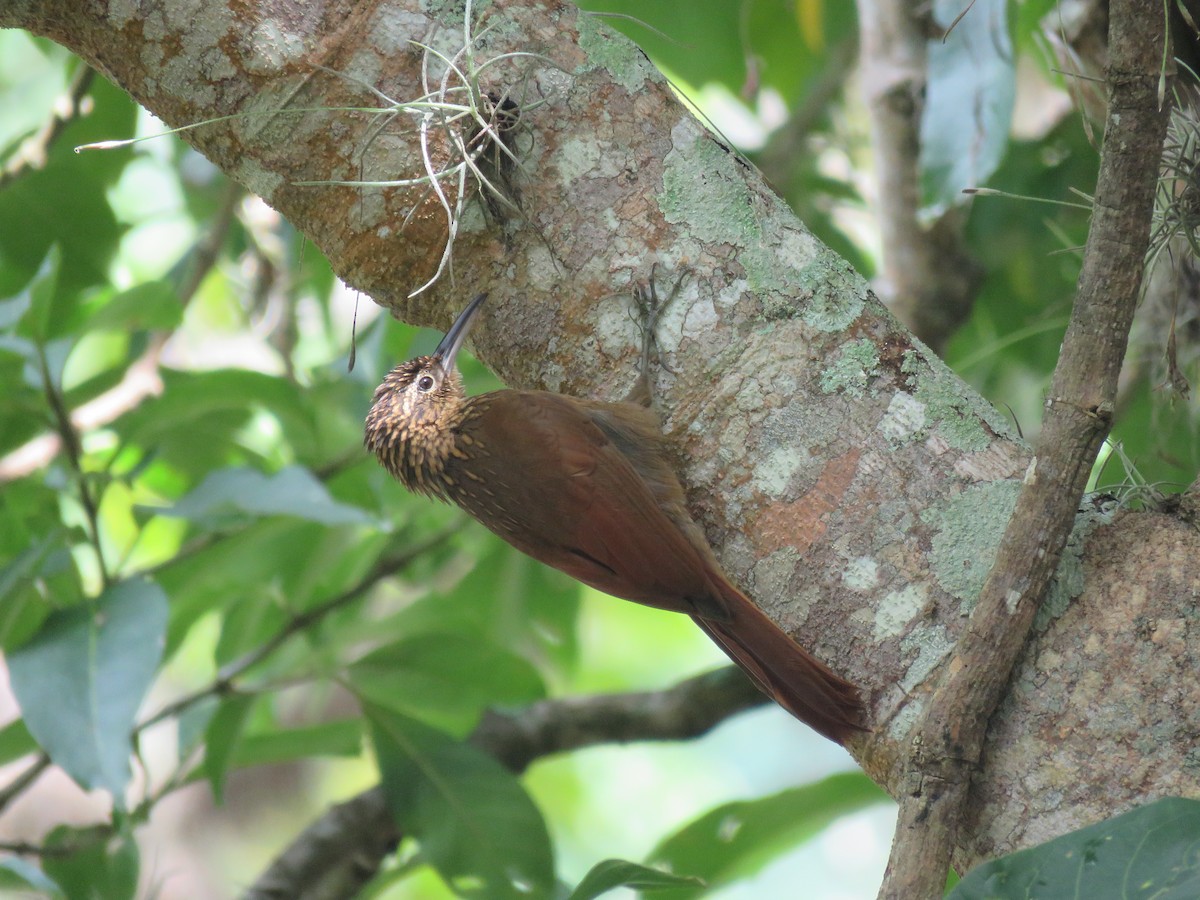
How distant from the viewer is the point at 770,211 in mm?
1895

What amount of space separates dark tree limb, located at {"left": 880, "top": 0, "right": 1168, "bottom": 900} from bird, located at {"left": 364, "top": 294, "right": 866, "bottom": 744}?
19 centimetres

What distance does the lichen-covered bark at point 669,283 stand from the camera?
1674mm

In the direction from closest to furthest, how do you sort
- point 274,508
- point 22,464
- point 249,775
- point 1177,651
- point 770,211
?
point 1177,651 < point 770,211 < point 274,508 < point 22,464 < point 249,775

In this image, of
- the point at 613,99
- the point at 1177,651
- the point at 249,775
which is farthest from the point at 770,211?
the point at 249,775

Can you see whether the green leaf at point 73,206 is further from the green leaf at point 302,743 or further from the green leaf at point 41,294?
the green leaf at point 302,743

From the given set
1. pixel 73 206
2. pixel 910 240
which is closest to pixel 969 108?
pixel 910 240

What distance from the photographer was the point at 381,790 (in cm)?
318

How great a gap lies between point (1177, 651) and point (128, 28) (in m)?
1.86

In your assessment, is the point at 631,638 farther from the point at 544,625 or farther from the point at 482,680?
the point at 482,680

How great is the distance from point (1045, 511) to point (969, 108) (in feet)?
4.29

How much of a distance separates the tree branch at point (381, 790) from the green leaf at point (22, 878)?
0.51 metres

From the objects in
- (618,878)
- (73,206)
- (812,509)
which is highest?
(73,206)

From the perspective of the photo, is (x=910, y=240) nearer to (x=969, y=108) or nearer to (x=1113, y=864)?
(x=969, y=108)

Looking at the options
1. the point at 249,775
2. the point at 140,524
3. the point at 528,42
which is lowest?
the point at 249,775
